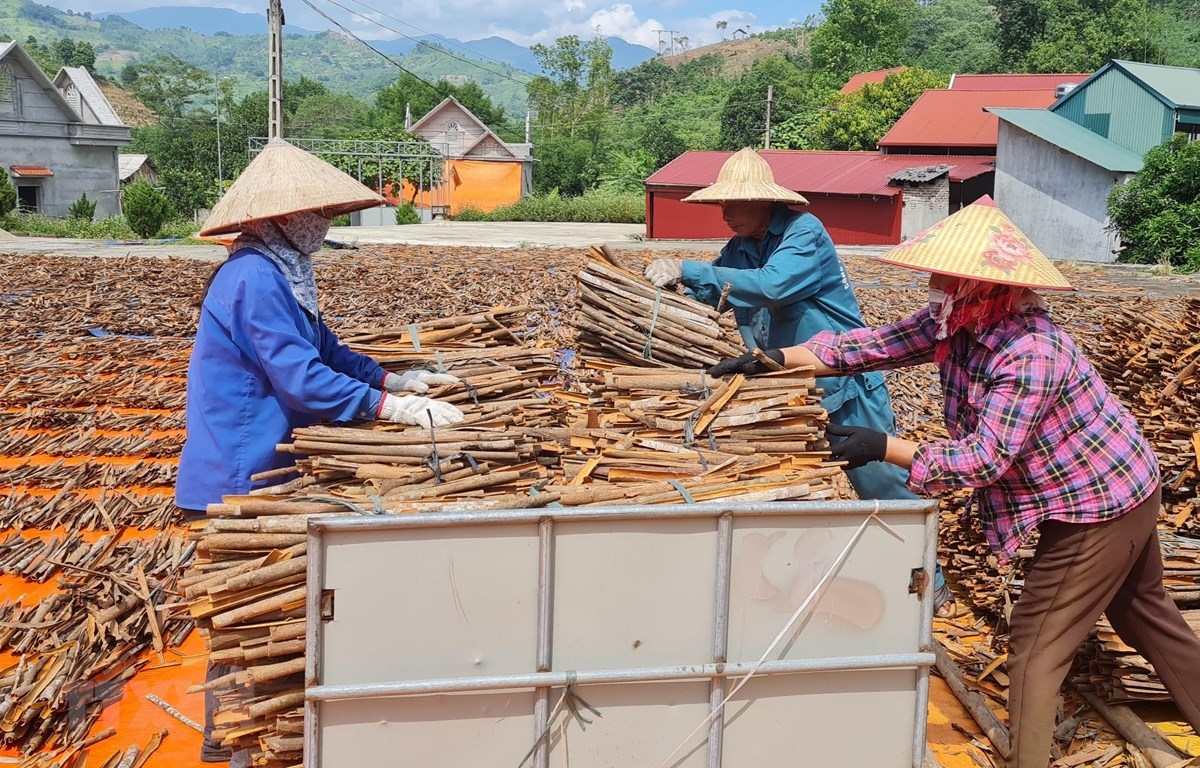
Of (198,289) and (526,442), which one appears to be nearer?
(526,442)

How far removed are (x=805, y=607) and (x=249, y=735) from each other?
1.57 metres

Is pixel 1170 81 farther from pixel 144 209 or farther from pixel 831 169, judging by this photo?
pixel 144 209

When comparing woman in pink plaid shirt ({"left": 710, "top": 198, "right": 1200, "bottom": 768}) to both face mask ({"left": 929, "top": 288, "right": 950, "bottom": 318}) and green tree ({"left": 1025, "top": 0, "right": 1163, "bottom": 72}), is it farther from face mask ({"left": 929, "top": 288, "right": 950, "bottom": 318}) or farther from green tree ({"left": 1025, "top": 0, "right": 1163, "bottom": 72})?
green tree ({"left": 1025, "top": 0, "right": 1163, "bottom": 72})

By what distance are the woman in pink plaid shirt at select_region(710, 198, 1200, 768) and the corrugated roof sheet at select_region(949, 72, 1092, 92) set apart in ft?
142

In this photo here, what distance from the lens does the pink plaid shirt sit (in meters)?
2.81

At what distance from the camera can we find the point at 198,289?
15.1m

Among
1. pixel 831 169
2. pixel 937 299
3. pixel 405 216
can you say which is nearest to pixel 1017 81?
pixel 831 169

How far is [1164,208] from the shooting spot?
84.4 feet

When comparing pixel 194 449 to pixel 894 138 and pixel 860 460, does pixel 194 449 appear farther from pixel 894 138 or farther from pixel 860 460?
pixel 894 138

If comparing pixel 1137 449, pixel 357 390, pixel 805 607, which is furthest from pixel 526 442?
pixel 1137 449

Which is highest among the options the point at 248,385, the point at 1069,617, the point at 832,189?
the point at 832,189

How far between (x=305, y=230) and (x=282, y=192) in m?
0.16

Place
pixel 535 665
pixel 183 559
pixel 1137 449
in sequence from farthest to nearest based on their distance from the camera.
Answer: pixel 183 559 < pixel 1137 449 < pixel 535 665

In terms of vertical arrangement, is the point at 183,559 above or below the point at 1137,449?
below
